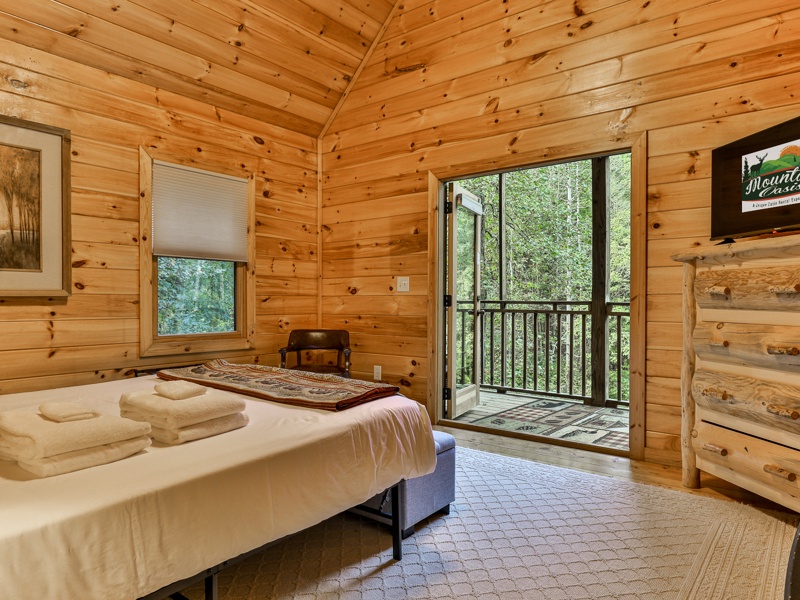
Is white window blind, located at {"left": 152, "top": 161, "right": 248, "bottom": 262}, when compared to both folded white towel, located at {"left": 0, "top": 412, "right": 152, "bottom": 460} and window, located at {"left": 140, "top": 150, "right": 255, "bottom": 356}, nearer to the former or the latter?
window, located at {"left": 140, "top": 150, "right": 255, "bottom": 356}

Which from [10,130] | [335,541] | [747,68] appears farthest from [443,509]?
[10,130]

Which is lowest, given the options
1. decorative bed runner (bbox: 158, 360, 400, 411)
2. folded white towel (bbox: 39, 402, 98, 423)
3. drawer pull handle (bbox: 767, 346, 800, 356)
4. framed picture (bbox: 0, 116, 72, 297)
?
decorative bed runner (bbox: 158, 360, 400, 411)

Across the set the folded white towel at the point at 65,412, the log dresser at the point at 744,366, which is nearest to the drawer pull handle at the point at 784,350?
the log dresser at the point at 744,366

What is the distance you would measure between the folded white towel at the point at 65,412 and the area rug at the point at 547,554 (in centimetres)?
73

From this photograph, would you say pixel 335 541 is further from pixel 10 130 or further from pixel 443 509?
pixel 10 130

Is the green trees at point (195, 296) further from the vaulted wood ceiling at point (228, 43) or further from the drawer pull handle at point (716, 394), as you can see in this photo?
the drawer pull handle at point (716, 394)

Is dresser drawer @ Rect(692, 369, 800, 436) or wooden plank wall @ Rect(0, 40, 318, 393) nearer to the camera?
dresser drawer @ Rect(692, 369, 800, 436)

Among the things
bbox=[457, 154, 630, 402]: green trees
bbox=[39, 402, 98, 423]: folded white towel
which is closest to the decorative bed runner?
bbox=[39, 402, 98, 423]: folded white towel

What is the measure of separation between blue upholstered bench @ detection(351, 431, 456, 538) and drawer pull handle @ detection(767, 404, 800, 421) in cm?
133

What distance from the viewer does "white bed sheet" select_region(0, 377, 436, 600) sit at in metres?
1.02

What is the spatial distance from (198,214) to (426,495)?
2.55m

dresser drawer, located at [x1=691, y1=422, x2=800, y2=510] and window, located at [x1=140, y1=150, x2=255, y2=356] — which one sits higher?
window, located at [x1=140, y1=150, x2=255, y2=356]

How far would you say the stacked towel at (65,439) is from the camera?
1.23 meters

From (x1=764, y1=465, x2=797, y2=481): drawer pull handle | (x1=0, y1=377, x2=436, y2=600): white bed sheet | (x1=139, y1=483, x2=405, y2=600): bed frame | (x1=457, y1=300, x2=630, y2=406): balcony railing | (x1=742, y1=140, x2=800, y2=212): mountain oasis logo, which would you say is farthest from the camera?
(x1=457, y1=300, x2=630, y2=406): balcony railing
